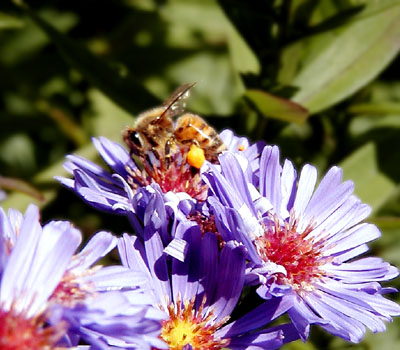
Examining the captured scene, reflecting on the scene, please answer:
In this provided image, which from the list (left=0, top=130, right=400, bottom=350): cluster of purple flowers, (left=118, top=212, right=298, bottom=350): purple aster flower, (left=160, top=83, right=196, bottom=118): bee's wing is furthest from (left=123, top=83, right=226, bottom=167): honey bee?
(left=118, top=212, right=298, bottom=350): purple aster flower

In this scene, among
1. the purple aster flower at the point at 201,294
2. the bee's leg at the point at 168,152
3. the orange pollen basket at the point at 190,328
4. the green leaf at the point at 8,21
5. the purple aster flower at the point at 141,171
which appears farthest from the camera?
the green leaf at the point at 8,21

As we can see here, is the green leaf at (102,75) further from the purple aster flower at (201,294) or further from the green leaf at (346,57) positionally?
the purple aster flower at (201,294)

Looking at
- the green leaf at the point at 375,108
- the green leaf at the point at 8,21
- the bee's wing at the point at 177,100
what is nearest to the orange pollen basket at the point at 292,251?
the bee's wing at the point at 177,100

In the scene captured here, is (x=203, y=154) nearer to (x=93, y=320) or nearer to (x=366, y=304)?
(x=366, y=304)

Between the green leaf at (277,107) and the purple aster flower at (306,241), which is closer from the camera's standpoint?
the purple aster flower at (306,241)

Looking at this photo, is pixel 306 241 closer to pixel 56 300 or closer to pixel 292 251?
pixel 292 251

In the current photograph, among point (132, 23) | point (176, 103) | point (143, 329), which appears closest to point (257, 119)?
point (176, 103)
